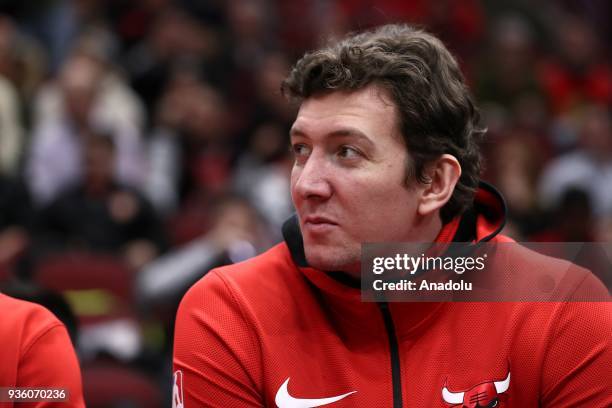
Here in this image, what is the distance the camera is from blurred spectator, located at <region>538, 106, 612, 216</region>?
806cm

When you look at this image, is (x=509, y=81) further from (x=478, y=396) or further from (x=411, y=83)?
(x=478, y=396)

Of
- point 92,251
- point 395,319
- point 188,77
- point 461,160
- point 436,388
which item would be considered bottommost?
point 436,388

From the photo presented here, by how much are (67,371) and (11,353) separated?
144mm

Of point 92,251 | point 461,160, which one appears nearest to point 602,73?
point 92,251

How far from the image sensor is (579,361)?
2645 mm

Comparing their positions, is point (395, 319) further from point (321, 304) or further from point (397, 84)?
point (397, 84)

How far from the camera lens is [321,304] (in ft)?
9.21

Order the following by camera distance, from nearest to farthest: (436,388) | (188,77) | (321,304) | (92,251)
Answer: (436,388), (321,304), (92,251), (188,77)

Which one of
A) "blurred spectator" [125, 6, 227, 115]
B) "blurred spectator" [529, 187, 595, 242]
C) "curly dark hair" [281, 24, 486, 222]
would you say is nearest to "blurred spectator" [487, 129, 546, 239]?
"blurred spectator" [529, 187, 595, 242]

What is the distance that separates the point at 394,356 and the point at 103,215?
14.0 feet

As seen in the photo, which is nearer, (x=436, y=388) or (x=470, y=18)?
(x=436, y=388)

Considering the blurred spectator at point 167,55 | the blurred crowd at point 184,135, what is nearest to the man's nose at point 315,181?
the blurred crowd at point 184,135

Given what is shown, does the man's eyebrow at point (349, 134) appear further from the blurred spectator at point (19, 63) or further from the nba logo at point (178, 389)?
the blurred spectator at point (19, 63)

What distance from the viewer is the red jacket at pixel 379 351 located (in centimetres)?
263
